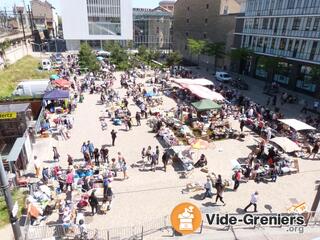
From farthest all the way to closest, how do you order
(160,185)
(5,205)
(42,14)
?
(42,14) → (160,185) → (5,205)

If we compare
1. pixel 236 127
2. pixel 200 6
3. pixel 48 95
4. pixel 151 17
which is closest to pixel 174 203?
pixel 236 127

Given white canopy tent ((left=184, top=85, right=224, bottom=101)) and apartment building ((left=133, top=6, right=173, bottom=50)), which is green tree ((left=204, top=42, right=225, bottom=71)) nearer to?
white canopy tent ((left=184, top=85, right=224, bottom=101))

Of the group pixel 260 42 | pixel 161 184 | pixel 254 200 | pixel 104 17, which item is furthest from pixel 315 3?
pixel 104 17

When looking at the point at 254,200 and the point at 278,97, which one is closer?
the point at 254,200

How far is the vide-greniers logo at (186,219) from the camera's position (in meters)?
10.3

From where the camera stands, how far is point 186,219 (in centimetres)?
1037

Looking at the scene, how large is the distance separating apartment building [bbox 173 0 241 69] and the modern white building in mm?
13818

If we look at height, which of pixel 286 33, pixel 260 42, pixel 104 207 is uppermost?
pixel 286 33

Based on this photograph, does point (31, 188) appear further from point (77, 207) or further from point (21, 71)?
point (21, 71)

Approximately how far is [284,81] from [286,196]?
2867 centimetres

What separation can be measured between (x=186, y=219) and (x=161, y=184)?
4373 millimetres

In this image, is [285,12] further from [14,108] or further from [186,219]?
[186,219]

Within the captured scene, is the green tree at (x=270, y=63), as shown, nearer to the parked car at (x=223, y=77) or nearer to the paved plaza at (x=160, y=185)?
the parked car at (x=223, y=77)

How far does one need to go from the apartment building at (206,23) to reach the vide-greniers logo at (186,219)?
45.2 metres
